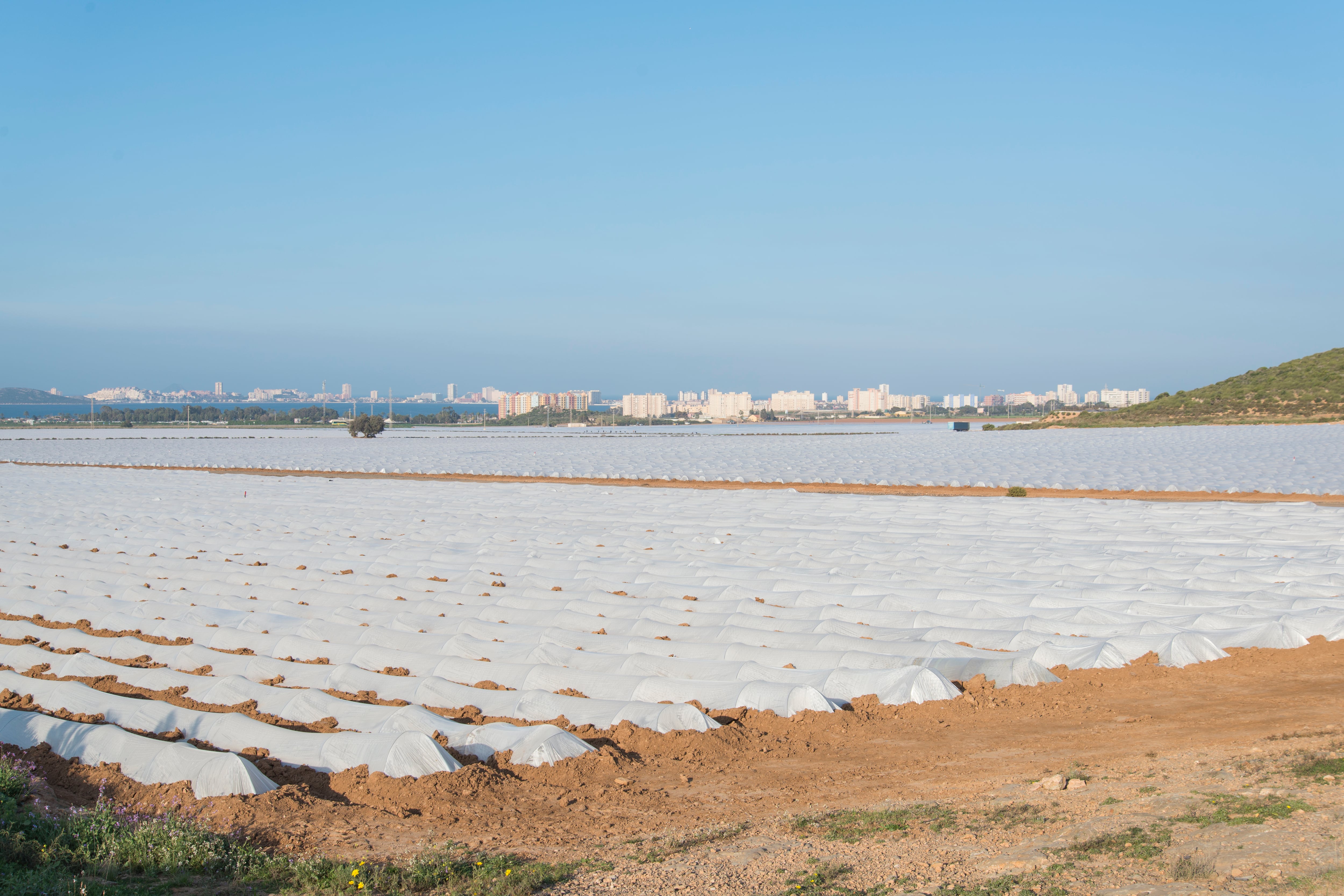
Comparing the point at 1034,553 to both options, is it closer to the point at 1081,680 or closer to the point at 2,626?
the point at 1081,680

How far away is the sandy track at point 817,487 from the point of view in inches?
993

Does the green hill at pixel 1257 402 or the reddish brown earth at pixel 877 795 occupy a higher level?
the green hill at pixel 1257 402

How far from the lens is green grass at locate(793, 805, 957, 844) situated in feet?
18.2

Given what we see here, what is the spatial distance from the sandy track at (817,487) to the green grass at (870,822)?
63.1 feet

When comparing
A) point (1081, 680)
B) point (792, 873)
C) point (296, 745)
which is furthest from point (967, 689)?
point (296, 745)

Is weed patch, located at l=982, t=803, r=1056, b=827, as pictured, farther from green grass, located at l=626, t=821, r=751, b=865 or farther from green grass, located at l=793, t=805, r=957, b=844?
green grass, located at l=626, t=821, r=751, b=865

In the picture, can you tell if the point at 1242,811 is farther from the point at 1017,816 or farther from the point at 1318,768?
the point at 1017,816

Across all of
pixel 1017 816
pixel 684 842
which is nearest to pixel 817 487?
pixel 1017 816

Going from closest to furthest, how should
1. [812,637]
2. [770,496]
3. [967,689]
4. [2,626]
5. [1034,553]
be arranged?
1. [967,689]
2. [812,637]
3. [2,626]
4. [1034,553]
5. [770,496]

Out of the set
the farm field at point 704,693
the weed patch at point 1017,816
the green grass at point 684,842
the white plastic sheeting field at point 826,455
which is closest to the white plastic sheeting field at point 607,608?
the farm field at point 704,693

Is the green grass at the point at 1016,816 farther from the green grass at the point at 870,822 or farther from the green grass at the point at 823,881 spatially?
the green grass at the point at 823,881

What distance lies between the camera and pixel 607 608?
11844 mm

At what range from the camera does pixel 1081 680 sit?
9.08 m

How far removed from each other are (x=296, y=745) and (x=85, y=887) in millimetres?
2204
